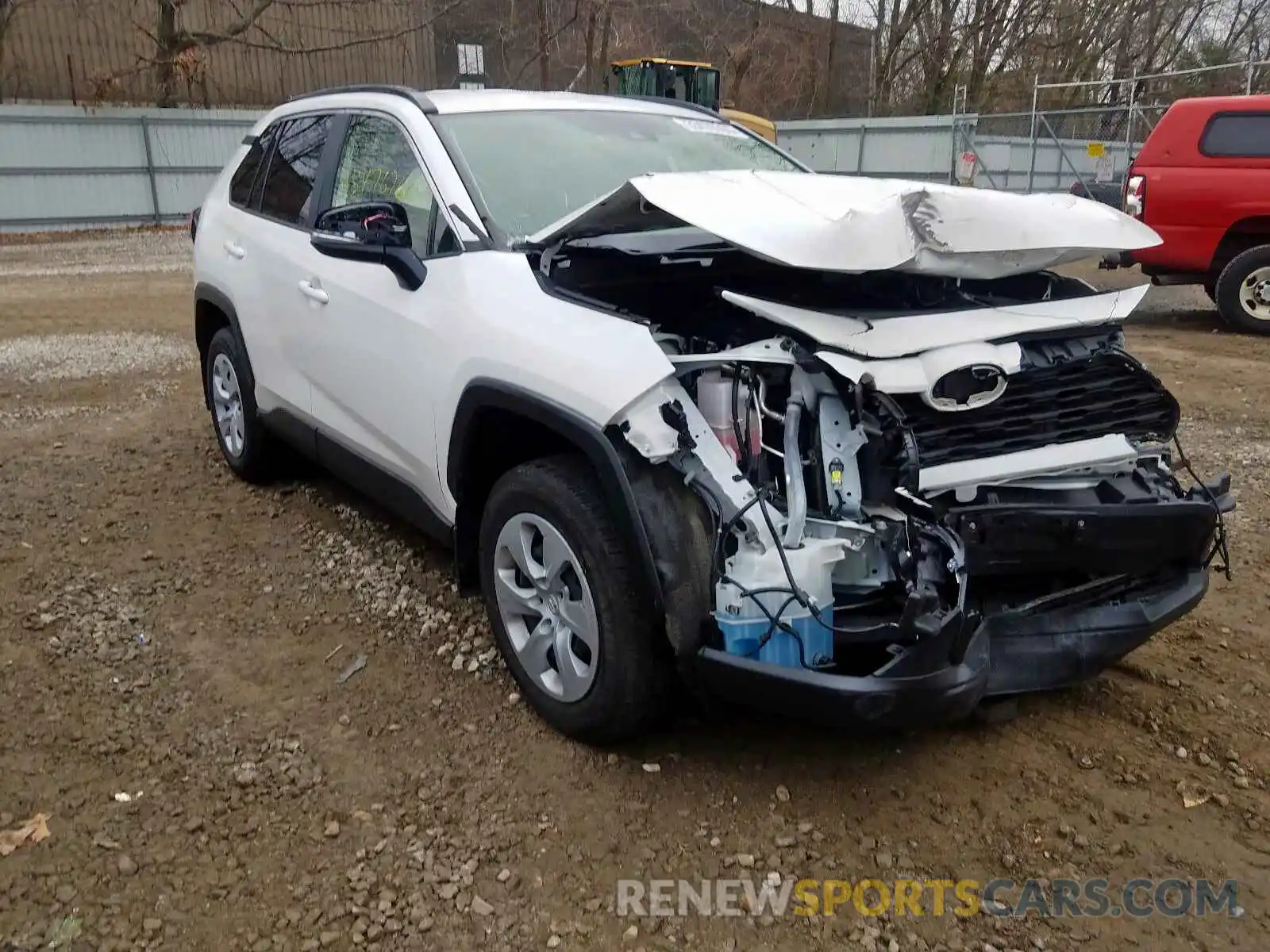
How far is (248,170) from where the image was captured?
4.96 metres

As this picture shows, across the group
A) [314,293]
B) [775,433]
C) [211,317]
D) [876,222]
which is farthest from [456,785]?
[211,317]

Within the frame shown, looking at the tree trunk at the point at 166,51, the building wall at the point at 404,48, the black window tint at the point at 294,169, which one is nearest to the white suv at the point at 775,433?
the black window tint at the point at 294,169

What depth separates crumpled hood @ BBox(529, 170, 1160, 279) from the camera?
261 centimetres

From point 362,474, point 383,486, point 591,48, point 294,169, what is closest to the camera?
point 383,486

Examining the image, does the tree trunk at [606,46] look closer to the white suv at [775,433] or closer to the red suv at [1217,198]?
the red suv at [1217,198]

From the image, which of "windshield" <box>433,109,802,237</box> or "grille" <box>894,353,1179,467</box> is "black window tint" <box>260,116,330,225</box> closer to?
"windshield" <box>433,109,802,237</box>

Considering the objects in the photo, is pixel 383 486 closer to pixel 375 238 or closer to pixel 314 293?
pixel 314 293

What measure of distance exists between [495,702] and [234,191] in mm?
3090

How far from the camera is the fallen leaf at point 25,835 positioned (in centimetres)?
267

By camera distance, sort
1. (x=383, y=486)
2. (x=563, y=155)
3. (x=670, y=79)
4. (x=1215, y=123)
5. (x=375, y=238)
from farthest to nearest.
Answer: (x=670, y=79) → (x=1215, y=123) → (x=383, y=486) → (x=563, y=155) → (x=375, y=238)

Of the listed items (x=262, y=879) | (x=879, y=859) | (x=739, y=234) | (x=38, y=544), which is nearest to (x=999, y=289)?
(x=739, y=234)

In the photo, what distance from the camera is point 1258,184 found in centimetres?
933

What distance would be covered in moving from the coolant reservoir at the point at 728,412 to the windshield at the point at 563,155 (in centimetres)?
100

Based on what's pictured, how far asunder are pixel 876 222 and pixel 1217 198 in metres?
8.48
